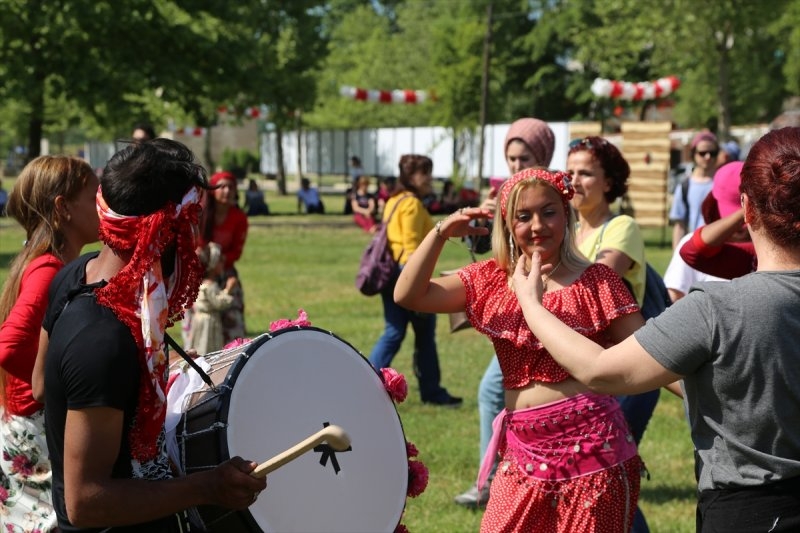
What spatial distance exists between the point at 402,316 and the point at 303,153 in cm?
4476

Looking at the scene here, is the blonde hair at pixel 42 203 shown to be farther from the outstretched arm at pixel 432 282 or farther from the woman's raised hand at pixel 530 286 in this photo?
the woman's raised hand at pixel 530 286

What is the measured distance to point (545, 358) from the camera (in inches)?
146

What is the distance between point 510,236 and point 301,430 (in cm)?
112

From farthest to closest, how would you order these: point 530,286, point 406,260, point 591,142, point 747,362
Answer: point 406,260, point 591,142, point 530,286, point 747,362

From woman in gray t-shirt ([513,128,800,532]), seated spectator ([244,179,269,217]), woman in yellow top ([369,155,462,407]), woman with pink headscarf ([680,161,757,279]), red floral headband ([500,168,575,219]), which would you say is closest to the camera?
woman in gray t-shirt ([513,128,800,532])

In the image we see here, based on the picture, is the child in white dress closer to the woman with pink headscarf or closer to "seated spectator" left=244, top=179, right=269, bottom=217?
the woman with pink headscarf

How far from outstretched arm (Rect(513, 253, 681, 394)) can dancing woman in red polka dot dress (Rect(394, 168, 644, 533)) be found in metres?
0.63

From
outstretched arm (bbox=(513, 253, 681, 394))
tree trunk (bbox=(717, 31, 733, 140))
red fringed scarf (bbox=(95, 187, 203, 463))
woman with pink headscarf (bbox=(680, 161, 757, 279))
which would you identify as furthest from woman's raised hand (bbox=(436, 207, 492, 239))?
tree trunk (bbox=(717, 31, 733, 140))

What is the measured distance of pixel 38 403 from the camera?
340 centimetres

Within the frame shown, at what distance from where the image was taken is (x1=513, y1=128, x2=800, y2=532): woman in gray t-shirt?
104 inches

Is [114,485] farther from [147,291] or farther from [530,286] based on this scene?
[530,286]

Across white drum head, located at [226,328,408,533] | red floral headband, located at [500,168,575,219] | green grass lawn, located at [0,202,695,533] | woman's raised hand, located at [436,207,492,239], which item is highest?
red floral headband, located at [500,168,575,219]

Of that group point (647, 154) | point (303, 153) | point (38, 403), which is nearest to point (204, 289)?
point (38, 403)

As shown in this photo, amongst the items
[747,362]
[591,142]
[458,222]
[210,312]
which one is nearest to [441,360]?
[210,312]
